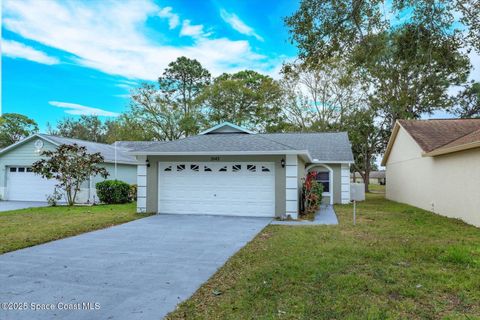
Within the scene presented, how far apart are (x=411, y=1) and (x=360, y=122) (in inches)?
968

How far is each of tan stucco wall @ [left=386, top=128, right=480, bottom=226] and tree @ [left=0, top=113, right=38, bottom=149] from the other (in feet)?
133

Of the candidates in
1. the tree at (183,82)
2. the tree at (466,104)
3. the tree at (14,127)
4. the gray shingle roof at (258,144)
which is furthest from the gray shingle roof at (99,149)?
the tree at (466,104)

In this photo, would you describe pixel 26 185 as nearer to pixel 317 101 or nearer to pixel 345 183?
pixel 345 183

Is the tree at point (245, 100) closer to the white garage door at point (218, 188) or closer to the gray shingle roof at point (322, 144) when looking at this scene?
the gray shingle roof at point (322, 144)

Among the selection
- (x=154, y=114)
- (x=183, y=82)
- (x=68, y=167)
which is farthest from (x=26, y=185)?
(x=183, y=82)

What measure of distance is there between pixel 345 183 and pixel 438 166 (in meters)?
4.86

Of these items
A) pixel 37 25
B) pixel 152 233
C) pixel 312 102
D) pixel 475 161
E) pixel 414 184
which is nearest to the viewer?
pixel 152 233

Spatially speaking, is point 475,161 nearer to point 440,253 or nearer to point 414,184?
point 440,253

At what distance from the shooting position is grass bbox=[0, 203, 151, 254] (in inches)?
288

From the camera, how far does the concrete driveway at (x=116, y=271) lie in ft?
12.4

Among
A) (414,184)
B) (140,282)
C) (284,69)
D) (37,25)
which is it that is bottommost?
(140,282)

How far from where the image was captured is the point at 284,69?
6.59 m

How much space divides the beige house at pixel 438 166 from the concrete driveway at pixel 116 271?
664 cm

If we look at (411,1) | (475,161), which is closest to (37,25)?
(411,1)
